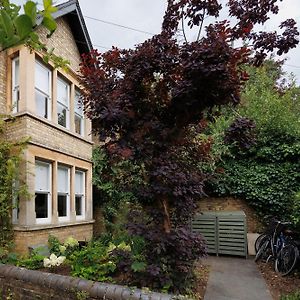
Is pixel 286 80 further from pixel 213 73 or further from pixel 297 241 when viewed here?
pixel 213 73

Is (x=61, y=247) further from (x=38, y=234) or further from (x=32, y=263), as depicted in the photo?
(x=32, y=263)

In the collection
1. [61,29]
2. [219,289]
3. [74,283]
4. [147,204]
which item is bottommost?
[219,289]

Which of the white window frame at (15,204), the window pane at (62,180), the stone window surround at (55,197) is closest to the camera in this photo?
the white window frame at (15,204)

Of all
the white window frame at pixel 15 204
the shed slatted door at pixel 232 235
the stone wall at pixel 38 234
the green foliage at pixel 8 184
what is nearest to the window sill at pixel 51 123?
the green foliage at pixel 8 184

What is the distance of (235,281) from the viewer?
6.62 meters

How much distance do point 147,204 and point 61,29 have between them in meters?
7.98

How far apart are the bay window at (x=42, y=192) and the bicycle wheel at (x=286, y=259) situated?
618cm

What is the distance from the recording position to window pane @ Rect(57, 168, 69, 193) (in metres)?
9.78

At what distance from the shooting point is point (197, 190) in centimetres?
485

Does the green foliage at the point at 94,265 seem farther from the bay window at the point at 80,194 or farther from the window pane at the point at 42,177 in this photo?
the bay window at the point at 80,194

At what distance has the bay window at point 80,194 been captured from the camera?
11078 mm

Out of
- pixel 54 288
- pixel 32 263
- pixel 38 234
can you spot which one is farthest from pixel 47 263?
pixel 38 234

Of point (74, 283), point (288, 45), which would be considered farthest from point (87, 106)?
point (288, 45)

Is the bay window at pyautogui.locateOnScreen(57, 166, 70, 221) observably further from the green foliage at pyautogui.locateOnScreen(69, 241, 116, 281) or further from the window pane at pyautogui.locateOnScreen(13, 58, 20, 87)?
the green foliage at pyautogui.locateOnScreen(69, 241, 116, 281)
